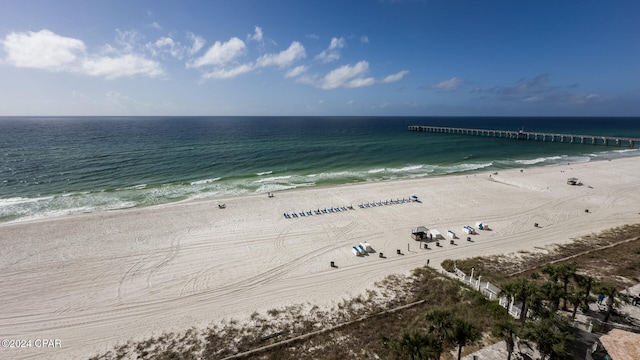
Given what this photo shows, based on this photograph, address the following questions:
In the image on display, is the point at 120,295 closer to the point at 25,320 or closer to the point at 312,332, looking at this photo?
the point at 25,320

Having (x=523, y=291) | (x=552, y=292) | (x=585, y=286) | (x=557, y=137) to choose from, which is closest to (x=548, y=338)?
(x=523, y=291)

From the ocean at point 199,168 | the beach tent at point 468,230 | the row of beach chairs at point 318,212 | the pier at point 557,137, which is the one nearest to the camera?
the beach tent at point 468,230

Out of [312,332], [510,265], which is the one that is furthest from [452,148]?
[312,332]

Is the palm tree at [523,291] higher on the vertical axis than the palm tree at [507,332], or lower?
higher

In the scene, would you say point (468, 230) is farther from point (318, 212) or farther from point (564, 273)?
point (318, 212)

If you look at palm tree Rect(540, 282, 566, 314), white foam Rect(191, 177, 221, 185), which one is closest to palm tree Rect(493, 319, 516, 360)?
palm tree Rect(540, 282, 566, 314)

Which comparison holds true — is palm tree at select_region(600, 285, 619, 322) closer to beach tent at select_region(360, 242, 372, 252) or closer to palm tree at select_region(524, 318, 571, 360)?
palm tree at select_region(524, 318, 571, 360)

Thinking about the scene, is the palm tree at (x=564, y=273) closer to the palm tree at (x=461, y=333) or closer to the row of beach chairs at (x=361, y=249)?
the palm tree at (x=461, y=333)

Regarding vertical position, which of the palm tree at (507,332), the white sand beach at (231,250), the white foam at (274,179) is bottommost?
the white sand beach at (231,250)

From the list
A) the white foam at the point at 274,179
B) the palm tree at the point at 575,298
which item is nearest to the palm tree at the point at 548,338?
the palm tree at the point at 575,298
